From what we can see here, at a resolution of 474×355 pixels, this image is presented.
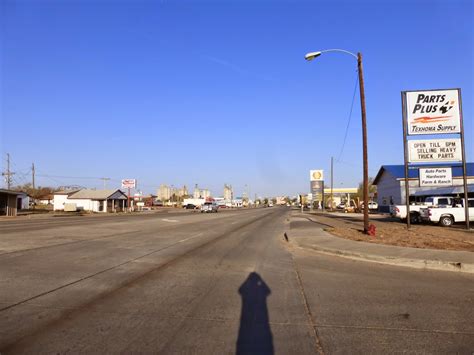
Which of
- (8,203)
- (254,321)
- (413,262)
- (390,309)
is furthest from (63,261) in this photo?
(8,203)

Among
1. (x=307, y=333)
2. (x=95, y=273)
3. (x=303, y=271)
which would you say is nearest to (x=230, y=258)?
(x=303, y=271)

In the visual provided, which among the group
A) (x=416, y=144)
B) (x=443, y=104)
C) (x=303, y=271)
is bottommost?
(x=303, y=271)

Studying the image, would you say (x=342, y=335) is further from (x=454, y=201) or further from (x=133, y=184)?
(x=133, y=184)

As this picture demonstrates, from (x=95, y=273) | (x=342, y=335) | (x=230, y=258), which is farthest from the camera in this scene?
(x=230, y=258)

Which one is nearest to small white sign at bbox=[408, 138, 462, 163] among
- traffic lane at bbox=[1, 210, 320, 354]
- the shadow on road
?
traffic lane at bbox=[1, 210, 320, 354]

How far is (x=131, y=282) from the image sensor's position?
861 centimetres

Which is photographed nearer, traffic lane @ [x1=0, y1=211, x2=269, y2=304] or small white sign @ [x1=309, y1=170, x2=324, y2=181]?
traffic lane @ [x1=0, y1=211, x2=269, y2=304]

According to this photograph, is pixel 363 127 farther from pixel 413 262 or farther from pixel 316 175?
pixel 316 175

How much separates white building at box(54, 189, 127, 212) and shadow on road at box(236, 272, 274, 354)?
7390cm

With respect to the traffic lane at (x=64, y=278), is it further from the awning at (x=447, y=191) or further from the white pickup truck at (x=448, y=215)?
the awning at (x=447, y=191)

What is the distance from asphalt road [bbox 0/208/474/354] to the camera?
501 centimetres

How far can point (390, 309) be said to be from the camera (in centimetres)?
660

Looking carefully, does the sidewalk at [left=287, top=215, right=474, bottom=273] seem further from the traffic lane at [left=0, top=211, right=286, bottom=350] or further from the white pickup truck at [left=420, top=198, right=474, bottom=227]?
the white pickup truck at [left=420, top=198, right=474, bottom=227]

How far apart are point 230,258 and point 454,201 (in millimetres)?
23330
